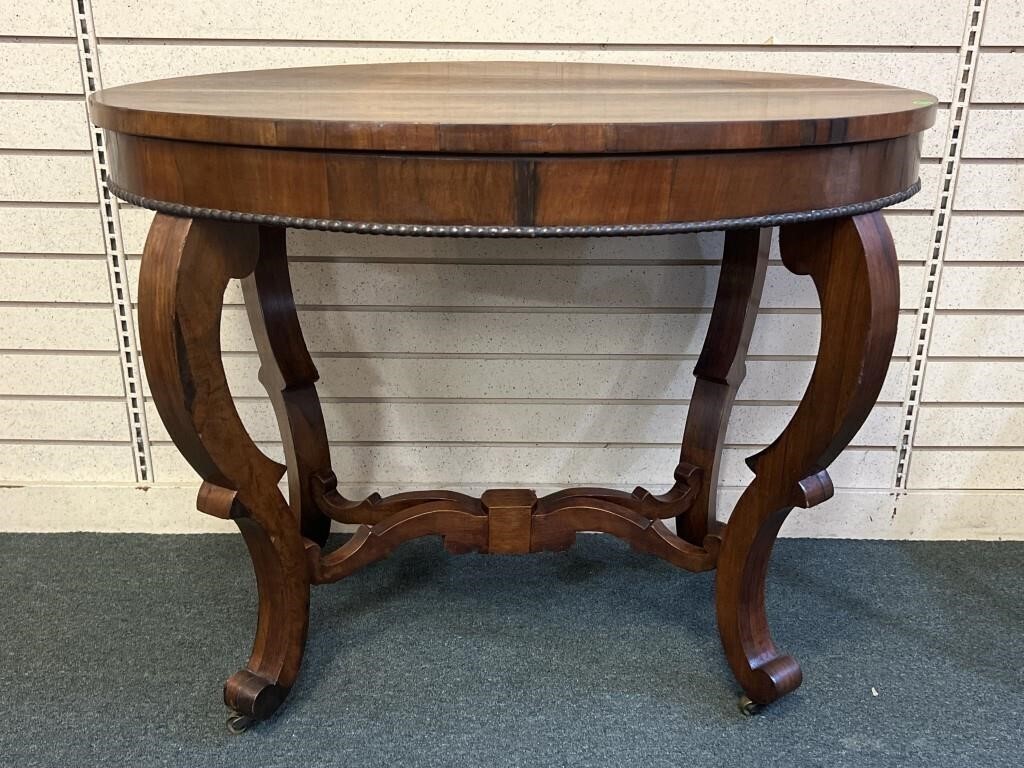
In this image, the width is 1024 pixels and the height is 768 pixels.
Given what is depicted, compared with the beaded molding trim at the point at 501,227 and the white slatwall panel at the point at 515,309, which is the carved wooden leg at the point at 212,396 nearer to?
the beaded molding trim at the point at 501,227

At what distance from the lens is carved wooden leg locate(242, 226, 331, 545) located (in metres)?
1.09

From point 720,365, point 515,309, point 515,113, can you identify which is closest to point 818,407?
point 720,365

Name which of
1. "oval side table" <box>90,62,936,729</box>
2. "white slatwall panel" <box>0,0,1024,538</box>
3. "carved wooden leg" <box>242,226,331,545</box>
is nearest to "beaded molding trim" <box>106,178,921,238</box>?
"oval side table" <box>90,62,936,729</box>

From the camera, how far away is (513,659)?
1.10 m

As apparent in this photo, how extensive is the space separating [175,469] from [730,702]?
3.00 feet

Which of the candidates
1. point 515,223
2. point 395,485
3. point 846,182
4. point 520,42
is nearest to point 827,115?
point 846,182

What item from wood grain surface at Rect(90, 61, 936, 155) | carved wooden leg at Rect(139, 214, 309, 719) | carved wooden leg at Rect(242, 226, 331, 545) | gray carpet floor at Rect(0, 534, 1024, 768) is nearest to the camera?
wood grain surface at Rect(90, 61, 936, 155)

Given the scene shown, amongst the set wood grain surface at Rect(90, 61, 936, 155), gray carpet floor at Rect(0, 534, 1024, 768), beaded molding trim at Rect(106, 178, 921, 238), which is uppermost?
wood grain surface at Rect(90, 61, 936, 155)

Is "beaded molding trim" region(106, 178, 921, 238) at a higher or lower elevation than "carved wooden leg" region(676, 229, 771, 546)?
higher

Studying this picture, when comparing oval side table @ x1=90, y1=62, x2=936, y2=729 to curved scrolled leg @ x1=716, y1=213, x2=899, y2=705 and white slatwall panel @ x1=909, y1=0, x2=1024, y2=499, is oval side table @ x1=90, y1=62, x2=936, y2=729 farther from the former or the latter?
white slatwall panel @ x1=909, y1=0, x2=1024, y2=499

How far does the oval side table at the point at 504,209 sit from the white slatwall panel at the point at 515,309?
0.15 m

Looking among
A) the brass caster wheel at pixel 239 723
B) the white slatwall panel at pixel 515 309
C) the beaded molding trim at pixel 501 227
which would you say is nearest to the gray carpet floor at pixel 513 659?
the brass caster wheel at pixel 239 723

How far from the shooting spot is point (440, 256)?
1267 mm

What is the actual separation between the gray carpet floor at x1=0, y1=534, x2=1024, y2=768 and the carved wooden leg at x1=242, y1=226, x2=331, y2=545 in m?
0.16
